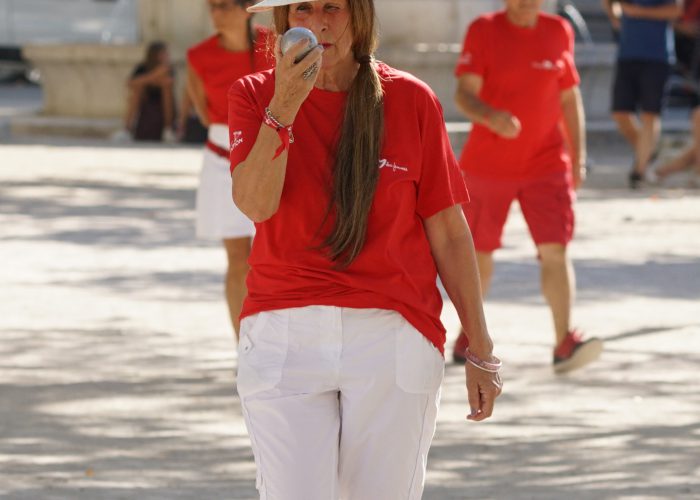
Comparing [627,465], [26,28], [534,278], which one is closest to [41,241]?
[534,278]

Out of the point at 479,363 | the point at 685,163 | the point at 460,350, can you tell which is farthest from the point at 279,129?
the point at 685,163

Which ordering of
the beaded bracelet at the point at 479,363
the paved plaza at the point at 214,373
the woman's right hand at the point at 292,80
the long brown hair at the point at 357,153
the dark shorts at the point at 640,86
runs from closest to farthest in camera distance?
the woman's right hand at the point at 292,80 → the long brown hair at the point at 357,153 → the beaded bracelet at the point at 479,363 → the paved plaza at the point at 214,373 → the dark shorts at the point at 640,86

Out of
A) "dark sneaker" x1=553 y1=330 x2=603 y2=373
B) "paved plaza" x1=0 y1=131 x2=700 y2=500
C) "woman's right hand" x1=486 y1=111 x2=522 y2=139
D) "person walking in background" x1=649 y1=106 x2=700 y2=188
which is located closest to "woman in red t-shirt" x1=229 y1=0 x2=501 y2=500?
"paved plaza" x1=0 y1=131 x2=700 y2=500

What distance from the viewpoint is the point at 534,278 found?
33.7 ft

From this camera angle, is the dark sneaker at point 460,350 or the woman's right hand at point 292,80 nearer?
the woman's right hand at point 292,80

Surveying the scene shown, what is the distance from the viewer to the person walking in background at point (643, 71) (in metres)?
14.8

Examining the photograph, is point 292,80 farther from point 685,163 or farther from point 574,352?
point 685,163

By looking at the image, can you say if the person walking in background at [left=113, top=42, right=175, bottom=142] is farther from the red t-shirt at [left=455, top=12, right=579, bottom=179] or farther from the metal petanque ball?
the metal petanque ball

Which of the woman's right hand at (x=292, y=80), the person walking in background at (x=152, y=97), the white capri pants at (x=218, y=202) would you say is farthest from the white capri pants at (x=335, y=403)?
the person walking in background at (x=152, y=97)

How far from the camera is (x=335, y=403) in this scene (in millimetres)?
3738

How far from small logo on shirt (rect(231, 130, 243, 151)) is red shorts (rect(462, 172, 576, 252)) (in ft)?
13.1

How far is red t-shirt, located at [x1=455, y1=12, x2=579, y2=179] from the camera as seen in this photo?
7.56 metres

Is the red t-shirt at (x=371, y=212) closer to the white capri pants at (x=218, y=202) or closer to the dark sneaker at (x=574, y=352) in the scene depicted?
→ the white capri pants at (x=218, y=202)

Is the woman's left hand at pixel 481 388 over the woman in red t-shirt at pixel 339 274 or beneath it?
beneath
